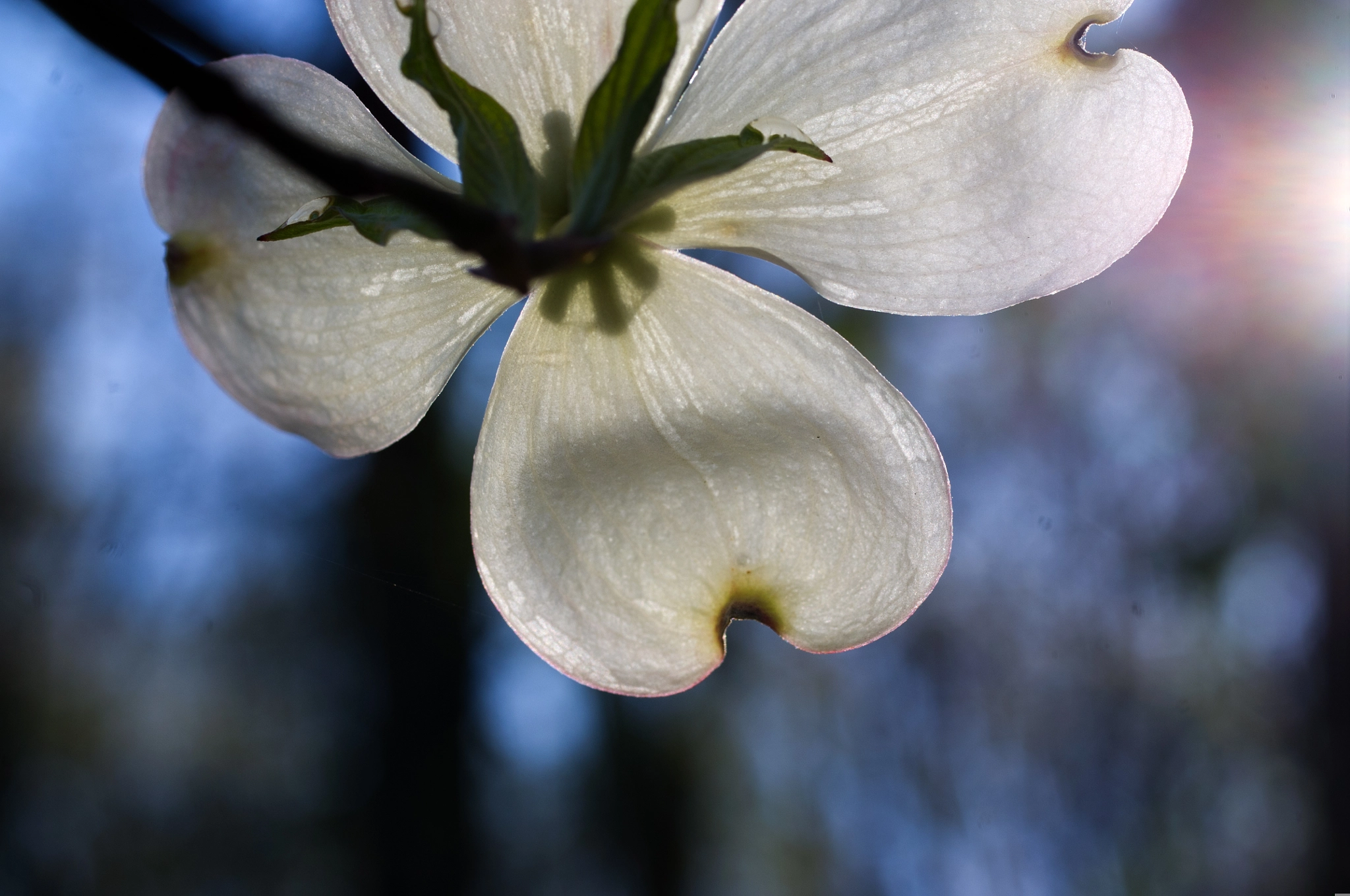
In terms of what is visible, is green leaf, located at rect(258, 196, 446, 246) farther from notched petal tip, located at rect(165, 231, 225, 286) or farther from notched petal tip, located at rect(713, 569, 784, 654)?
notched petal tip, located at rect(713, 569, 784, 654)

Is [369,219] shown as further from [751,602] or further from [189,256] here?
[751,602]

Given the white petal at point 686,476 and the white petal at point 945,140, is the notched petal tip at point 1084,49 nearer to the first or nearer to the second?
the white petal at point 945,140

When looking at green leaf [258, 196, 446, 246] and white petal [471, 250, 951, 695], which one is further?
white petal [471, 250, 951, 695]

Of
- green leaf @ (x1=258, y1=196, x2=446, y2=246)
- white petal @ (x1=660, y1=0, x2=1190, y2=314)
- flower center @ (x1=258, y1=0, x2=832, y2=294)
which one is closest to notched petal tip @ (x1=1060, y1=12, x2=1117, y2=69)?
white petal @ (x1=660, y1=0, x2=1190, y2=314)

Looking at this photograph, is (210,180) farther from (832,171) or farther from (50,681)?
(50,681)

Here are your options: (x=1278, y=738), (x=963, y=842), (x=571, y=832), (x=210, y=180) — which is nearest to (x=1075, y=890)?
(x=963, y=842)

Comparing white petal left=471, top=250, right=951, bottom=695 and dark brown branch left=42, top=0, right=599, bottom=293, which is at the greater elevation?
dark brown branch left=42, top=0, right=599, bottom=293

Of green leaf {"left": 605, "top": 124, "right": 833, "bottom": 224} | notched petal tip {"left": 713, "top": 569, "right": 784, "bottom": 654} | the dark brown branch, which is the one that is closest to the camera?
the dark brown branch
